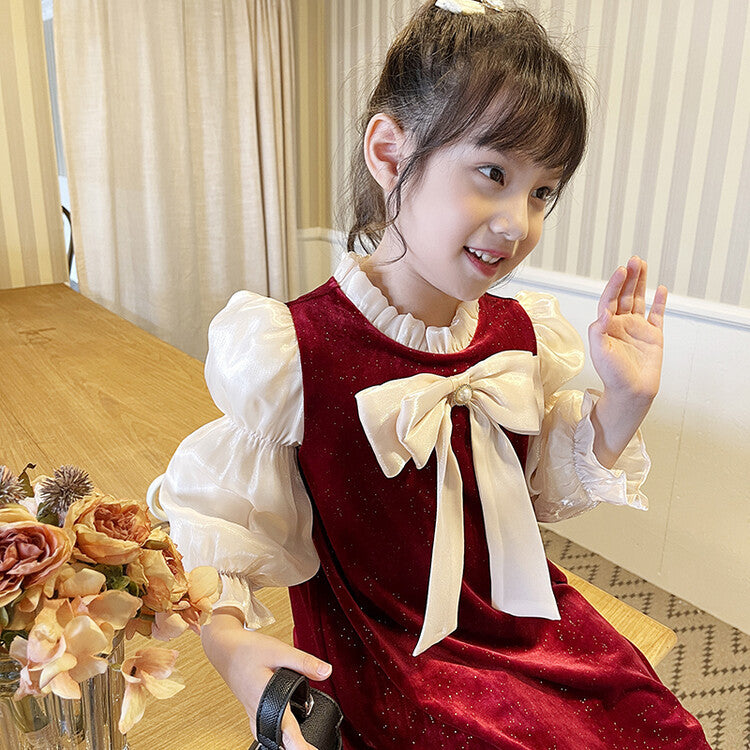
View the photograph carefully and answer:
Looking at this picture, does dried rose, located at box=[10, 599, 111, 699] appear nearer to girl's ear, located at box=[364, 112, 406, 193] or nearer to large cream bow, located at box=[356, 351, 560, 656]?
large cream bow, located at box=[356, 351, 560, 656]

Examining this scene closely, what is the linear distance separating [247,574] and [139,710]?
0.80ft

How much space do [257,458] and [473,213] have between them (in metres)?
0.33

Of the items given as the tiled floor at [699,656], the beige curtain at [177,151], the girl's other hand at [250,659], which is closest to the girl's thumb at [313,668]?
the girl's other hand at [250,659]

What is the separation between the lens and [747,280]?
181cm

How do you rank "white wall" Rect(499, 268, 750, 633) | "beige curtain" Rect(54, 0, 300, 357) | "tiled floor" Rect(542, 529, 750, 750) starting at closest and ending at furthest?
"tiled floor" Rect(542, 529, 750, 750) < "white wall" Rect(499, 268, 750, 633) < "beige curtain" Rect(54, 0, 300, 357)

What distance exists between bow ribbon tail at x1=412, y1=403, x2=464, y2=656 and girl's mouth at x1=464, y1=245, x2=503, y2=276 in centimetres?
15

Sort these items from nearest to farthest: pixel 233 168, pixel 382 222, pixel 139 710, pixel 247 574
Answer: pixel 139 710, pixel 247 574, pixel 382 222, pixel 233 168

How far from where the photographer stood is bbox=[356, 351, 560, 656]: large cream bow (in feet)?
2.37

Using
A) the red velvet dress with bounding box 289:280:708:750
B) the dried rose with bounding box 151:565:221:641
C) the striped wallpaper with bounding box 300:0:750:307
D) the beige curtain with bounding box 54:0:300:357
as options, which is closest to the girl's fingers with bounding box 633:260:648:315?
the red velvet dress with bounding box 289:280:708:750

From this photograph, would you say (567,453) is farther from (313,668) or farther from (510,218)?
(313,668)

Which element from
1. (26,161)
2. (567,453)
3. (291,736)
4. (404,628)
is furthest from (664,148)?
(26,161)

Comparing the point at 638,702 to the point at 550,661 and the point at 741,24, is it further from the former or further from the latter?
the point at 741,24

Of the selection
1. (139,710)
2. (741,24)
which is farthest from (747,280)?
(139,710)

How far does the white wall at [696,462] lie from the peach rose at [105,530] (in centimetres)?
174
